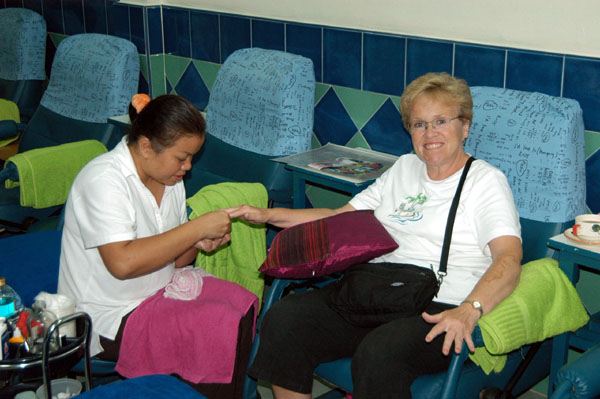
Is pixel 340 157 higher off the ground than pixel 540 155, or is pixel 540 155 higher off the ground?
pixel 540 155

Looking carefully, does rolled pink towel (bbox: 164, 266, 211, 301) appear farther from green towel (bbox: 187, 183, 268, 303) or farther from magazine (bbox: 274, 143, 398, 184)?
magazine (bbox: 274, 143, 398, 184)

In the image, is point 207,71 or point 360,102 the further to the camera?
point 207,71

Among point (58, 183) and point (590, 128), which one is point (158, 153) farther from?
point (590, 128)

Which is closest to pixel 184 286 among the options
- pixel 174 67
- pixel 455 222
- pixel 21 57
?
pixel 455 222

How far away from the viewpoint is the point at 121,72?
420cm

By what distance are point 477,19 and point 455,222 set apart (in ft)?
3.33

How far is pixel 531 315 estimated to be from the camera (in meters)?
2.11

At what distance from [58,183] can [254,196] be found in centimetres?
106

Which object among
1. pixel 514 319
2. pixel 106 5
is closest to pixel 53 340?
pixel 514 319

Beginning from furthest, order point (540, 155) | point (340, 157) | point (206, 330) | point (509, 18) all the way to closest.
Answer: point (340, 157) < point (509, 18) < point (540, 155) < point (206, 330)

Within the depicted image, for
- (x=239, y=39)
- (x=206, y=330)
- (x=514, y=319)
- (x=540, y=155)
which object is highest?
(x=239, y=39)

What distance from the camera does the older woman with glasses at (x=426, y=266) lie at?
212cm

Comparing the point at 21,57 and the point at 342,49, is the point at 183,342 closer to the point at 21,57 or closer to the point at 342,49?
the point at 342,49

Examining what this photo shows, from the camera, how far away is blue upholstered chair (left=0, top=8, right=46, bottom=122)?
4.96 m
